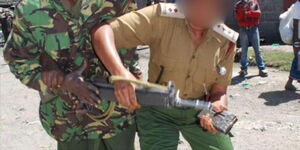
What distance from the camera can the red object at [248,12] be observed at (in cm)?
726

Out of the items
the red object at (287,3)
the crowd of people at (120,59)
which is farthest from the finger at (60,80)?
the red object at (287,3)

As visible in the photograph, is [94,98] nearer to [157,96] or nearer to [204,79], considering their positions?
[157,96]

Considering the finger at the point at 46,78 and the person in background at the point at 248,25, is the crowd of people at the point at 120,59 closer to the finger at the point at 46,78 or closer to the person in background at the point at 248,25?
the finger at the point at 46,78

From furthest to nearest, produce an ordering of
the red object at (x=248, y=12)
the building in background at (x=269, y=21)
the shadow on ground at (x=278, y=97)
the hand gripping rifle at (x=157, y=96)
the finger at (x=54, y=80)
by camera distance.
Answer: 1. the building in background at (x=269, y=21)
2. the red object at (x=248, y=12)
3. the shadow on ground at (x=278, y=97)
4. the finger at (x=54, y=80)
5. the hand gripping rifle at (x=157, y=96)

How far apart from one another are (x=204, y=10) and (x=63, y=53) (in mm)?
738

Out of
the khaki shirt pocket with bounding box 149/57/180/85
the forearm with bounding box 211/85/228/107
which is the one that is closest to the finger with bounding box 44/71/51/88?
the khaki shirt pocket with bounding box 149/57/180/85

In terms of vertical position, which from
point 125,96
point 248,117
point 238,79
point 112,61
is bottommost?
point 238,79

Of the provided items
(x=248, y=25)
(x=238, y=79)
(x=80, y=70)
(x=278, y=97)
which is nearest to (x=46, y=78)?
(x=80, y=70)

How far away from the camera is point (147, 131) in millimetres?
2480

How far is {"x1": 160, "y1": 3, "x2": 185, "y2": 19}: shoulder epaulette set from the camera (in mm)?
2320

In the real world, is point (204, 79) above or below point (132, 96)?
below

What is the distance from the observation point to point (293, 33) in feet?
20.3

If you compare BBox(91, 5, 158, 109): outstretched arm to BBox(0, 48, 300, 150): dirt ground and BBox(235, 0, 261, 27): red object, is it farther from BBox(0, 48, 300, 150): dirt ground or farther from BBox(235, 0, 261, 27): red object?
BBox(235, 0, 261, 27): red object

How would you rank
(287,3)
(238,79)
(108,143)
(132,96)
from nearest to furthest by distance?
(132,96) → (108,143) → (238,79) → (287,3)
